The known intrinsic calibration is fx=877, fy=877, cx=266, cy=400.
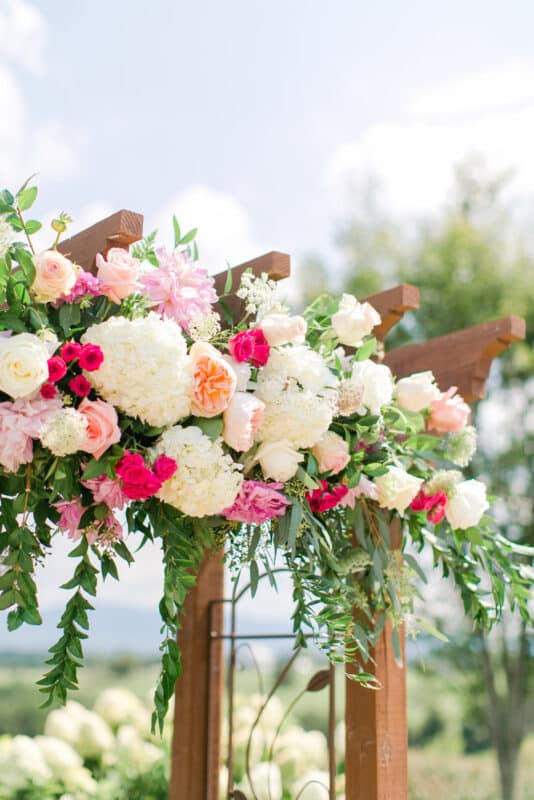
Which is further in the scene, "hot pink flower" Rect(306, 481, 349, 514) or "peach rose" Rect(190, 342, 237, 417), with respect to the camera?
"hot pink flower" Rect(306, 481, 349, 514)

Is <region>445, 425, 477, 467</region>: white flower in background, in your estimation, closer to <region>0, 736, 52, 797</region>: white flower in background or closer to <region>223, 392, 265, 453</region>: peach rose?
<region>223, 392, 265, 453</region>: peach rose

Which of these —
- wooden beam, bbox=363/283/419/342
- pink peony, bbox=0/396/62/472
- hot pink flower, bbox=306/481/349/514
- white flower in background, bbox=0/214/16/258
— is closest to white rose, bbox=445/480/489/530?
hot pink flower, bbox=306/481/349/514

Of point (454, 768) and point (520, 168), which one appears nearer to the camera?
point (520, 168)

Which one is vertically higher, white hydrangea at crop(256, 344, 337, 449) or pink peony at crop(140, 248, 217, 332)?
pink peony at crop(140, 248, 217, 332)

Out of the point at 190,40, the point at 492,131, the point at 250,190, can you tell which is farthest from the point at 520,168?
the point at 190,40

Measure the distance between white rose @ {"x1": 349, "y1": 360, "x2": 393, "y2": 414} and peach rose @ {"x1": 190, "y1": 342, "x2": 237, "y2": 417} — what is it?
368mm

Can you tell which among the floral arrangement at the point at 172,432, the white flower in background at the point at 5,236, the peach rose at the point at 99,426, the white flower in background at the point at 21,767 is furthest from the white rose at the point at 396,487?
the white flower in background at the point at 21,767

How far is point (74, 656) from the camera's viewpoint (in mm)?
1621

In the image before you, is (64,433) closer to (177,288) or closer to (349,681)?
(177,288)

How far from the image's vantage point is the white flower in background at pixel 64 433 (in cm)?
152

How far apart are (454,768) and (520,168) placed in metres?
6.98

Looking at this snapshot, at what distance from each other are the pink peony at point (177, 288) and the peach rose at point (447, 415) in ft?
2.43

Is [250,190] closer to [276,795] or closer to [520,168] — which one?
[520,168]

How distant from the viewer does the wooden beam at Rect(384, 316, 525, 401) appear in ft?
8.34
